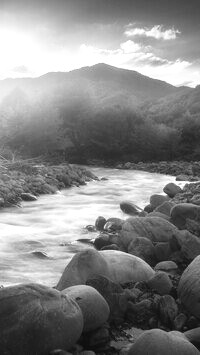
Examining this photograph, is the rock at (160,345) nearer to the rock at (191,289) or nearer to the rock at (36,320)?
the rock at (36,320)

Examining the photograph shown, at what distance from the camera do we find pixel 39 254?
28.5 feet

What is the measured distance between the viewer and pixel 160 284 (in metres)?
6.30

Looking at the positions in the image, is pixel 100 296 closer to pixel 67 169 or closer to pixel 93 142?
pixel 67 169

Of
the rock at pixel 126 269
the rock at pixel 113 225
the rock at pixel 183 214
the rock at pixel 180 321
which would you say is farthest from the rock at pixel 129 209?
the rock at pixel 180 321

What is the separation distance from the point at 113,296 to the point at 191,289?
108 centimetres

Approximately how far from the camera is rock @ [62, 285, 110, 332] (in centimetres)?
495

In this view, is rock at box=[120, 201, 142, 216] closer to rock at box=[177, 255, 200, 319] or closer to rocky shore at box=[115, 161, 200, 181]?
rock at box=[177, 255, 200, 319]

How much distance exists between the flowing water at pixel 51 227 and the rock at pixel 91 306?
192 cm

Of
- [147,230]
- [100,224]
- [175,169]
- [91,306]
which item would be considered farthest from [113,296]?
[175,169]

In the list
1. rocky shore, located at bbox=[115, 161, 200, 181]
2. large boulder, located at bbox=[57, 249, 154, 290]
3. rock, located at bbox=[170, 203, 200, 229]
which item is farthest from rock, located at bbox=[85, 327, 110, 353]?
rocky shore, located at bbox=[115, 161, 200, 181]

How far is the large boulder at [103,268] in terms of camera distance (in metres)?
6.13

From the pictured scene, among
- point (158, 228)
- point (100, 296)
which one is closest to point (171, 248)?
point (158, 228)

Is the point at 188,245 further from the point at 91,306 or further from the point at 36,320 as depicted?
the point at 36,320

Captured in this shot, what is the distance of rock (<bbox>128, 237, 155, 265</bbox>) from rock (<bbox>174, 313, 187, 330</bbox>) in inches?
93.8
